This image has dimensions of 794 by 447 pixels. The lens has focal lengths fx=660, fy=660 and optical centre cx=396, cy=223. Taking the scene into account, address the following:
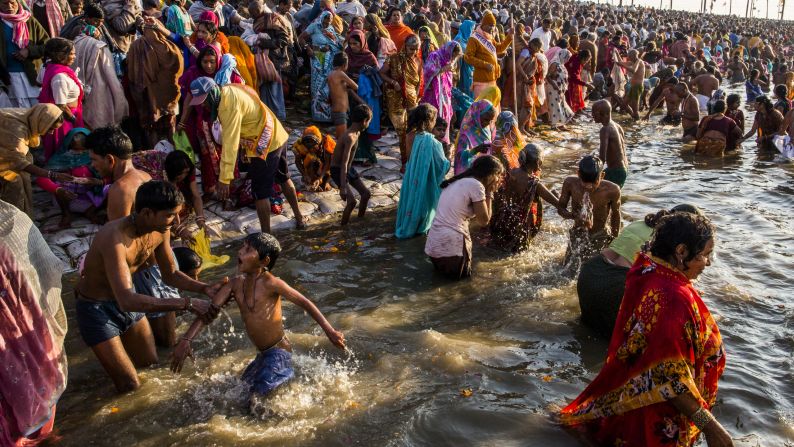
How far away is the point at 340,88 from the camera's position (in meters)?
8.16

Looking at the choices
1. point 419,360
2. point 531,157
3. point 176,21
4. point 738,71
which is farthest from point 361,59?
point 738,71

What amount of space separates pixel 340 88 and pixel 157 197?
4.83 meters

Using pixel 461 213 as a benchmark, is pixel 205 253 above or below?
below

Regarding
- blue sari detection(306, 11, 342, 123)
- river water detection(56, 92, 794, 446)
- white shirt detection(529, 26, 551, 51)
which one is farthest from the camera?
white shirt detection(529, 26, 551, 51)

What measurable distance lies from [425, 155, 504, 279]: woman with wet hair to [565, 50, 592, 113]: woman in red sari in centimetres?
821

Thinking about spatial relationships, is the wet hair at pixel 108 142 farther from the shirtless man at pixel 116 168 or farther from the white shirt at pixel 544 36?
the white shirt at pixel 544 36

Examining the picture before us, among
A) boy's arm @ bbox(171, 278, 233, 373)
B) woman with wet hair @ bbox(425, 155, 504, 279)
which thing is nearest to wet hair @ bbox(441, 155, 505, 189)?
woman with wet hair @ bbox(425, 155, 504, 279)

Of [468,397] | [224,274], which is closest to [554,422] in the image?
[468,397]

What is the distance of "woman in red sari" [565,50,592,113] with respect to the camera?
13.2 m

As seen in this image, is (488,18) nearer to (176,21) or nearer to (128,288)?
(176,21)

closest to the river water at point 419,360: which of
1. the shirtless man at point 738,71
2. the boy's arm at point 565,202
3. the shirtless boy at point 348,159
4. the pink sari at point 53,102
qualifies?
the shirtless boy at point 348,159

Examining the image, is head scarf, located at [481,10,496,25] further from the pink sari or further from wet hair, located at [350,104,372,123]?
the pink sari

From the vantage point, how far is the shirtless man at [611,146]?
6.97 metres

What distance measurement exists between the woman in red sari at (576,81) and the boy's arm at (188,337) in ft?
36.3
